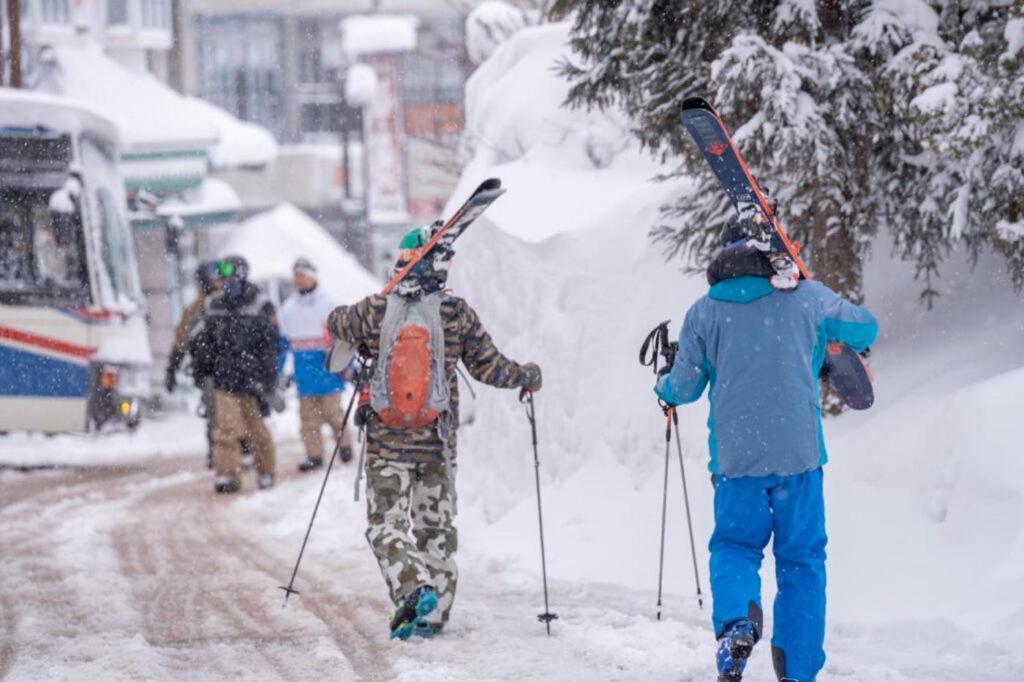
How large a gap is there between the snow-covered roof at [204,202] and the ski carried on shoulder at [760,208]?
21.0 m

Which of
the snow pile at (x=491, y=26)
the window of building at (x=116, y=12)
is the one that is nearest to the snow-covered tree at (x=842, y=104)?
the snow pile at (x=491, y=26)

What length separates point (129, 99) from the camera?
2583 cm

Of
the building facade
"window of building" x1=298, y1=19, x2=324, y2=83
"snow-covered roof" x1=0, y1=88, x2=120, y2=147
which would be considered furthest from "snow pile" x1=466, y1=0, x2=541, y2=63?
"window of building" x1=298, y1=19, x2=324, y2=83

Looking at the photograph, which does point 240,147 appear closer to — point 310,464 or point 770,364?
point 310,464

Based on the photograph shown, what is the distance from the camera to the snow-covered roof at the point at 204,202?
26894mm

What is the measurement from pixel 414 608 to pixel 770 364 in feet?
7.20

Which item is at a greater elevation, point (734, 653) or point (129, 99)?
point (129, 99)

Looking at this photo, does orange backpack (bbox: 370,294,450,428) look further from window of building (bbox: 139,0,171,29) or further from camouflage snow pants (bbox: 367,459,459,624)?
window of building (bbox: 139,0,171,29)

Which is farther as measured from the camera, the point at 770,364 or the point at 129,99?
the point at 129,99

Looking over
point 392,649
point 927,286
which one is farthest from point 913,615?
point 927,286

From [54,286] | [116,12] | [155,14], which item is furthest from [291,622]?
[155,14]

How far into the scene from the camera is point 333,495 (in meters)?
12.1

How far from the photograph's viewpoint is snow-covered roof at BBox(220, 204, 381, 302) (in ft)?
105

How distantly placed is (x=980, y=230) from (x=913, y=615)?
267 cm
